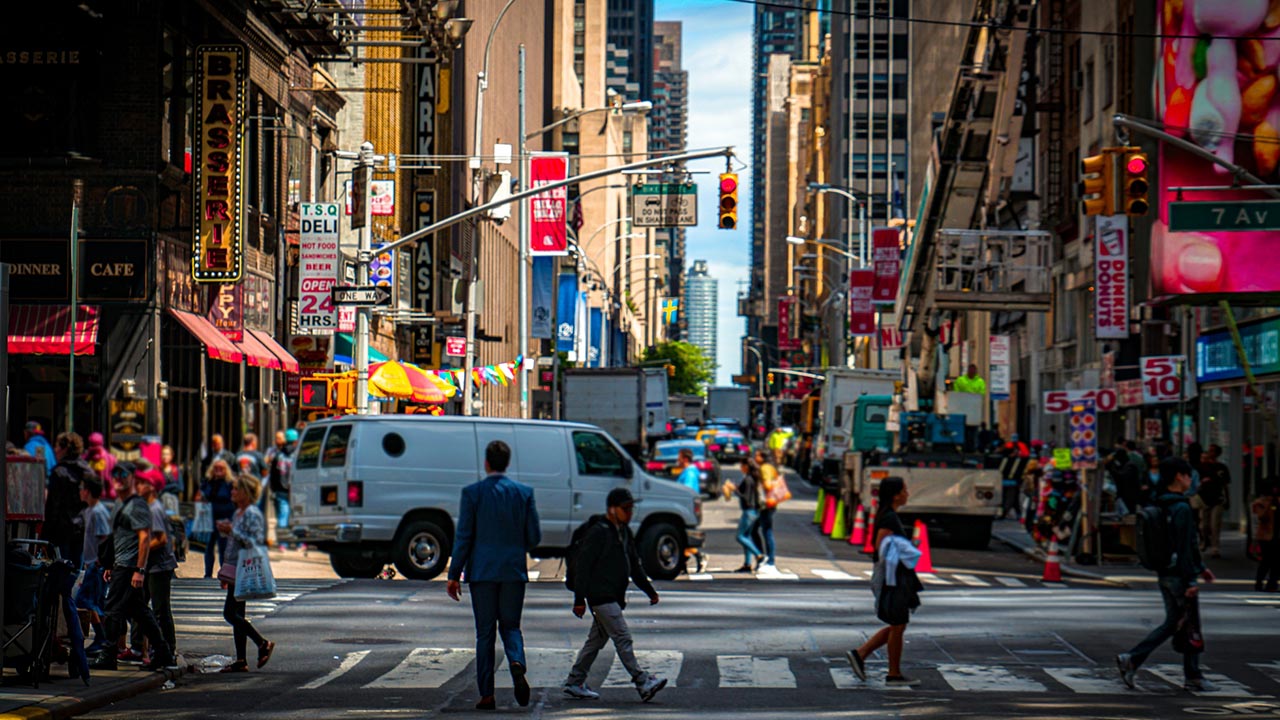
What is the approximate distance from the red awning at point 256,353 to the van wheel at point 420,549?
9.87m

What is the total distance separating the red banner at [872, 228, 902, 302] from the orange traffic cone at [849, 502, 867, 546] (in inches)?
777

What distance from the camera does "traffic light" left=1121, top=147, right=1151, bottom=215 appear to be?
24922 mm

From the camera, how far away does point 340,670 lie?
15.3 m

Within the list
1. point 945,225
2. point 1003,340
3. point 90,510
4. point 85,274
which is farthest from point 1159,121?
point 90,510

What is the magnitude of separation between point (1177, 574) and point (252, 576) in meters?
7.25

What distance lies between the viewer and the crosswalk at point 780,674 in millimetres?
14297

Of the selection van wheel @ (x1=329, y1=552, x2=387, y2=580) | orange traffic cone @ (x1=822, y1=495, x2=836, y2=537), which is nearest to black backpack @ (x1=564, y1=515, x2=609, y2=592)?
van wheel @ (x1=329, y1=552, x2=387, y2=580)

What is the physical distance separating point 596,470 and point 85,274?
9437 mm

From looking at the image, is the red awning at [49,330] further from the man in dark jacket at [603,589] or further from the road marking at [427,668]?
the man in dark jacket at [603,589]

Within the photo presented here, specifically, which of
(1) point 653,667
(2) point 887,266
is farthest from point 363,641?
(2) point 887,266

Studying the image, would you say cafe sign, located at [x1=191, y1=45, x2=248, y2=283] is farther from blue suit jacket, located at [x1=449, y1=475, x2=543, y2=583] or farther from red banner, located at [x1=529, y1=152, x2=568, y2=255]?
blue suit jacket, located at [x1=449, y1=475, x2=543, y2=583]

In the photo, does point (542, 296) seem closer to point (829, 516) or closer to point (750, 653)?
point (829, 516)

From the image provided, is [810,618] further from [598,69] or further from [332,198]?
[598,69]

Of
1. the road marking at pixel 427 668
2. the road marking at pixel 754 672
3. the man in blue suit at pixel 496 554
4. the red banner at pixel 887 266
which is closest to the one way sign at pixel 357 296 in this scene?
the road marking at pixel 427 668
